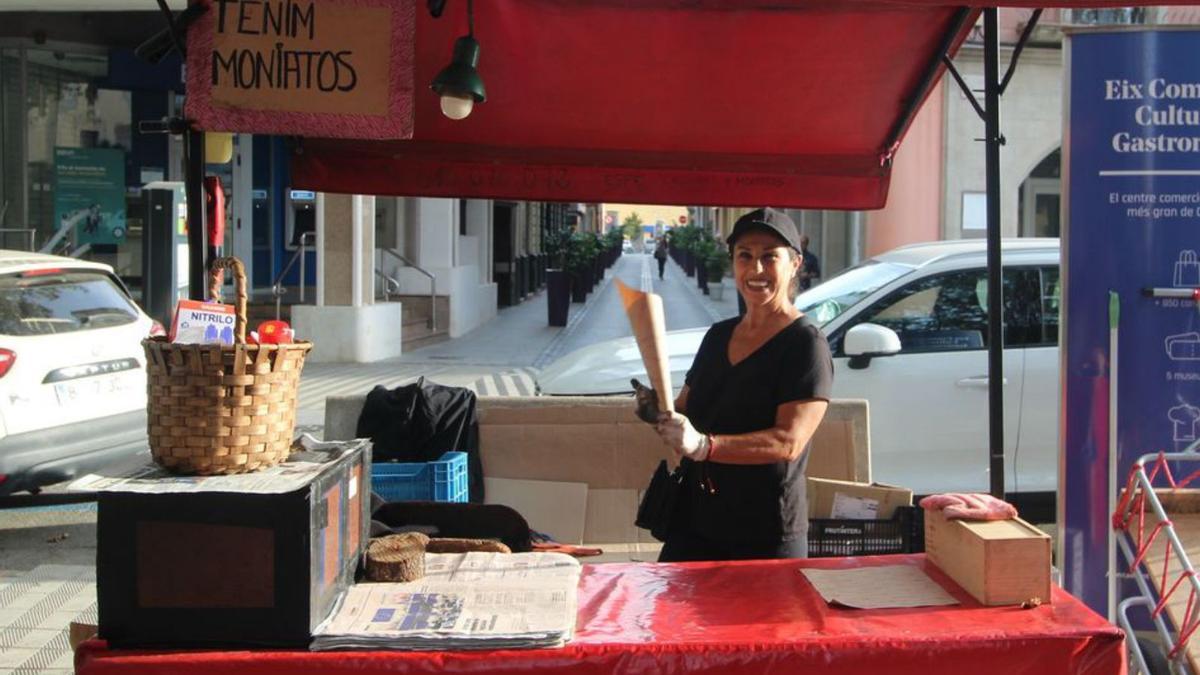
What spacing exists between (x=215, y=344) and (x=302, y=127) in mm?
1280

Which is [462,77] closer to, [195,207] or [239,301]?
[195,207]

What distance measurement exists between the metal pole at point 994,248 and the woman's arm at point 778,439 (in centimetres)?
137

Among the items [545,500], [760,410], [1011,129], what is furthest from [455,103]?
[1011,129]

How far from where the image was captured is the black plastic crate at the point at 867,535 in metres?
4.07

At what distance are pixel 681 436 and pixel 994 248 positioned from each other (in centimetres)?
213

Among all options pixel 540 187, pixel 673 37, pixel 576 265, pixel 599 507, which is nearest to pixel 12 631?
pixel 599 507

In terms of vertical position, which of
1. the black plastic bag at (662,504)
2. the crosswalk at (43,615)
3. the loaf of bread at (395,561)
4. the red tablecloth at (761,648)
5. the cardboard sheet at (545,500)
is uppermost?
the black plastic bag at (662,504)

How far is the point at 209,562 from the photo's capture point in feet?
8.02

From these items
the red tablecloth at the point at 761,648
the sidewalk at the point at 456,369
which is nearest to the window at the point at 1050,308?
the red tablecloth at the point at 761,648

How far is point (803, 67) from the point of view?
4340mm

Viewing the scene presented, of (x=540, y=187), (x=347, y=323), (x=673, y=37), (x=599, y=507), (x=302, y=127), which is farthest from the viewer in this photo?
(x=347, y=323)

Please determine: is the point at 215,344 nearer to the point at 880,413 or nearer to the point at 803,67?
the point at 803,67

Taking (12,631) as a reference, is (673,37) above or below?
above

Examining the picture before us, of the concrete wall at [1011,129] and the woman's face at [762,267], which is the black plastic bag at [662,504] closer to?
the woman's face at [762,267]
